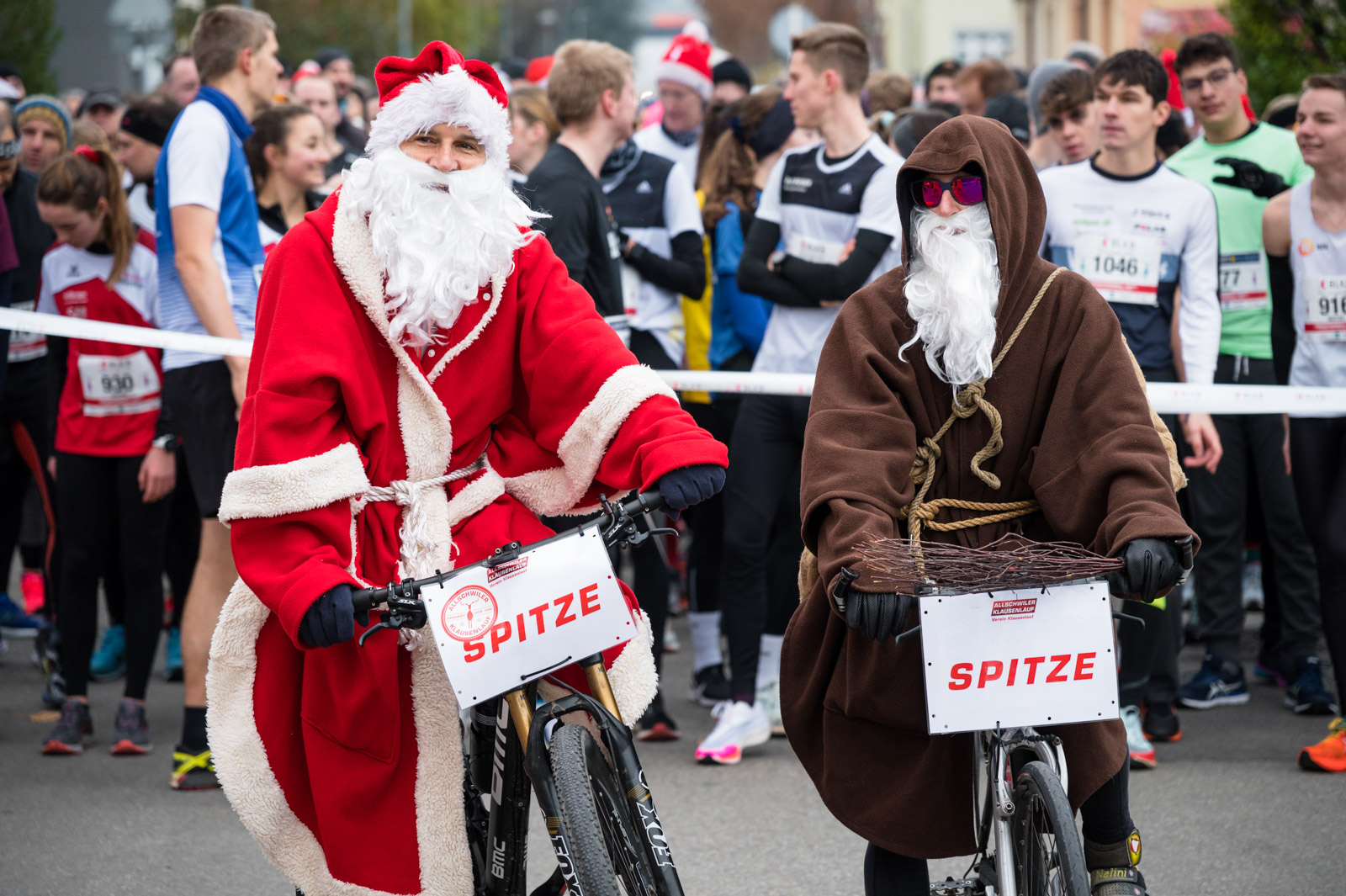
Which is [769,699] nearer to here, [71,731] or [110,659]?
[71,731]

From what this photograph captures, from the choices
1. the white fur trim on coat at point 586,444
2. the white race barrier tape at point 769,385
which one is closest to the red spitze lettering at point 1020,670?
the white fur trim on coat at point 586,444

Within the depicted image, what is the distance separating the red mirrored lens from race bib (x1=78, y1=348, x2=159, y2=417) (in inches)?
149

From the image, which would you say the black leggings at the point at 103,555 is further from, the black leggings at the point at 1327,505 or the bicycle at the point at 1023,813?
the black leggings at the point at 1327,505

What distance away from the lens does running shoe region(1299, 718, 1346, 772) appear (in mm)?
5270

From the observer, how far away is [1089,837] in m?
3.29

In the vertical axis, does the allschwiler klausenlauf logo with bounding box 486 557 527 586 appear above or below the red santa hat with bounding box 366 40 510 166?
below

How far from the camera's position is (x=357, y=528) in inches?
128

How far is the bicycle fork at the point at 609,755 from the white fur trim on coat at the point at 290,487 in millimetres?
567

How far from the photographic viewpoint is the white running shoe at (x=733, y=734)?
5.54m

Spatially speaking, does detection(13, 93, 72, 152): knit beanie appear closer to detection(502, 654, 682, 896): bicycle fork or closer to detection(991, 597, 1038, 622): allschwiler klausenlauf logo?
detection(502, 654, 682, 896): bicycle fork

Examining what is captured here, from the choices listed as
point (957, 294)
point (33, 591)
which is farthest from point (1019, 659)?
point (33, 591)

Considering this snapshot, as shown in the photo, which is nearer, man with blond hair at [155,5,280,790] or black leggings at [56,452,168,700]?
man with blond hair at [155,5,280,790]

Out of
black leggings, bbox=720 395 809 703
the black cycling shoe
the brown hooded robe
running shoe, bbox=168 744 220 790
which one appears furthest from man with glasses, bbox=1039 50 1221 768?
running shoe, bbox=168 744 220 790

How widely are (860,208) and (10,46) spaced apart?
1525 cm
